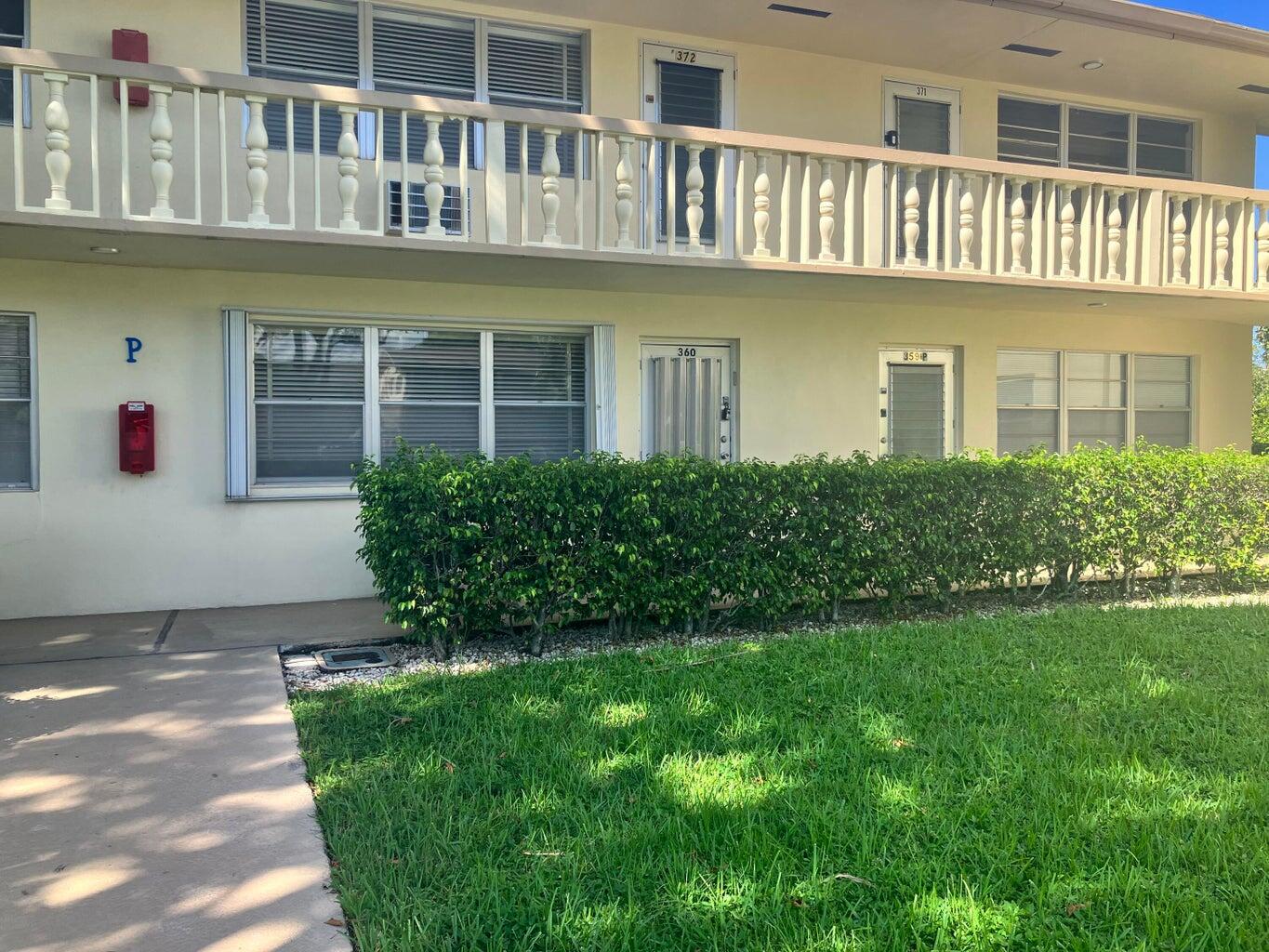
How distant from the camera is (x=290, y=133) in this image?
21.3 feet

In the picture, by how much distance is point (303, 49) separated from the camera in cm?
793

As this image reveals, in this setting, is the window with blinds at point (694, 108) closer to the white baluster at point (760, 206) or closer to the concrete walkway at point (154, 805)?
the white baluster at point (760, 206)

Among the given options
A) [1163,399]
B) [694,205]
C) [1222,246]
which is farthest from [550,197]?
[1163,399]

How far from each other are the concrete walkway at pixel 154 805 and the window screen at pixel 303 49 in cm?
443

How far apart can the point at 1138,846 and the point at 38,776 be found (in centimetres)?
459

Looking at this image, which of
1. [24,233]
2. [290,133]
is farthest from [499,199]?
[24,233]

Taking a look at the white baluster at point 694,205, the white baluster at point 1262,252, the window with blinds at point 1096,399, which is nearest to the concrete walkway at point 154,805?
the white baluster at point 694,205

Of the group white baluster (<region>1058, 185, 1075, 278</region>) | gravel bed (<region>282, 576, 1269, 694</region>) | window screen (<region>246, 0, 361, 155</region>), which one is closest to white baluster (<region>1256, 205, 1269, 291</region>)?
white baluster (<region>1058, 185, 1075, 278</region>)

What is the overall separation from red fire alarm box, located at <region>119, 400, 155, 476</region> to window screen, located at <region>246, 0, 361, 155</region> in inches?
98.8

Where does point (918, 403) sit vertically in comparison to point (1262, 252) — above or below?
below

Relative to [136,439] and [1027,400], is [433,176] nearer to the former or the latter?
[136,439]

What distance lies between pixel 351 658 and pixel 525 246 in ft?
10.9

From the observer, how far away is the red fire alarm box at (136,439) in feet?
23.9

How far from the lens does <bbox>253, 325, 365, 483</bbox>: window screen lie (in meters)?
7.91
